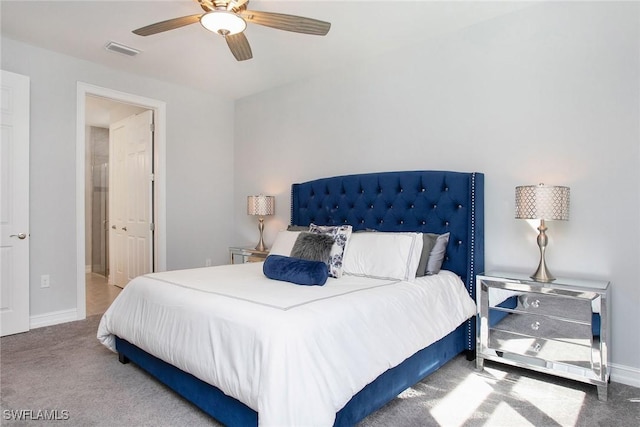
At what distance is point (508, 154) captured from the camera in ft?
9.11

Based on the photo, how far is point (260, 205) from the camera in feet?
14.2

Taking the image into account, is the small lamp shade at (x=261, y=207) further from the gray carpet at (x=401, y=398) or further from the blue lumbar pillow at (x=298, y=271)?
the gray carpet at (x=401, y=398)

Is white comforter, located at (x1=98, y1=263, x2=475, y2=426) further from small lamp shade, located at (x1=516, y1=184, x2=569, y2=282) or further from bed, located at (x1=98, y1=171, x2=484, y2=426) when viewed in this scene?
small lamp shade, located at (x1=516, y1=184, x2=569, y2=282)

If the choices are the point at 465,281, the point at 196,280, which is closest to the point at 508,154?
the point at 465,281

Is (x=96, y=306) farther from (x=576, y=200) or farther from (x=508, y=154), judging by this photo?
(x=576, y=200)

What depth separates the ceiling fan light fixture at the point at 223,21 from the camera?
85.8 inches

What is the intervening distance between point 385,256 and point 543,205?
1.05 meters

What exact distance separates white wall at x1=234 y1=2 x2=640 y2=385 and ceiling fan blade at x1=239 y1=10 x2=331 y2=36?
50.9 inches

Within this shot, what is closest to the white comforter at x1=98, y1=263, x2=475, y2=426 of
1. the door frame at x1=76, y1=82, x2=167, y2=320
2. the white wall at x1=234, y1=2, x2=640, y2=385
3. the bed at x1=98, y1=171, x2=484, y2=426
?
the bed at x1=98, y1=171, x2=484, y2=426

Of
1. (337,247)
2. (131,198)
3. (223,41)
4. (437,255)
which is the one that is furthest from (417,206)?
(131,198)

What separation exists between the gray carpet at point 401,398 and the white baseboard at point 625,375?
48 millimetres

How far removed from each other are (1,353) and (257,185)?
2.94 metres

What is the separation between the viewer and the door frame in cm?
369
